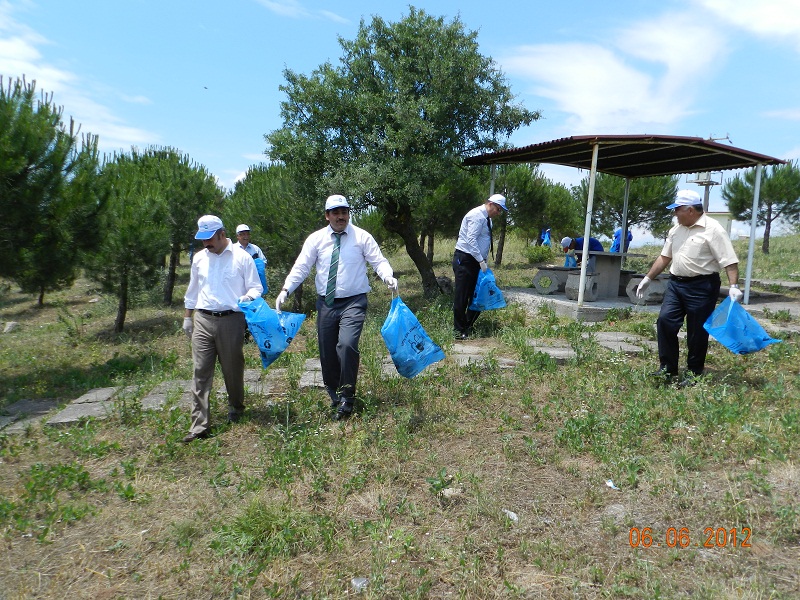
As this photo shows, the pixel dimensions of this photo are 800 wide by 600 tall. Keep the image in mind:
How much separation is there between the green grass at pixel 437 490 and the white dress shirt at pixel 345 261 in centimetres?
99

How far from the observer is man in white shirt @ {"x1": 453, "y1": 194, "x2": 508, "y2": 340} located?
22.0ft

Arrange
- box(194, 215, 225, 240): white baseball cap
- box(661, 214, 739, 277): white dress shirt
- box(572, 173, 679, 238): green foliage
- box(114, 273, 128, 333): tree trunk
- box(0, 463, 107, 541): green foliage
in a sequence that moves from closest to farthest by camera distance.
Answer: box(0, 463, 107, 541): green foliage → box(194, 215, 225, 240): white baseball cap → box(661, 214, 739, 277): white dress shirt → box(114, 273, 128, 333): tree trunk → box(572, 173, 679, 238): green foliage

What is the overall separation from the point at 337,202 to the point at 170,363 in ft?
12.4

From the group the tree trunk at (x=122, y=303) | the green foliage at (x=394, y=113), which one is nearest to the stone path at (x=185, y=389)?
the green foliage at (x=394, y=113)

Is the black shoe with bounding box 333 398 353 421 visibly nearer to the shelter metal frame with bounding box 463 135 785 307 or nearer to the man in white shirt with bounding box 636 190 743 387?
the man in white shirt with bounding box 636 190 743 387

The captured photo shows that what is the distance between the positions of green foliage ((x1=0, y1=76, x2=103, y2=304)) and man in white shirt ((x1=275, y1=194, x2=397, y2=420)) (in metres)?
4.79

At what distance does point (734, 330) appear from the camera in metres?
4.72

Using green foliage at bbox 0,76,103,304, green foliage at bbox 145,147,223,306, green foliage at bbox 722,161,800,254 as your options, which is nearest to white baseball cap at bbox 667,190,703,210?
green foliage at bbox 0,76,103,304

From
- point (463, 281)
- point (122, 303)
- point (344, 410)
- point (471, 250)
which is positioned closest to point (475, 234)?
point (471, 250)

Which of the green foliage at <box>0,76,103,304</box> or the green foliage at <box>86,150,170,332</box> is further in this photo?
the green foliage at <box>86,150,170,332</box>

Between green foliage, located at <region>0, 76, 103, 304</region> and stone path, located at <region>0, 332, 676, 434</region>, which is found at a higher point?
green foliage, located at <region>0, 76, 103, 304</region>

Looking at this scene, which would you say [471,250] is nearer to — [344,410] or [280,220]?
[344,410]

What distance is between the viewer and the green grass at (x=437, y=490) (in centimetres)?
282

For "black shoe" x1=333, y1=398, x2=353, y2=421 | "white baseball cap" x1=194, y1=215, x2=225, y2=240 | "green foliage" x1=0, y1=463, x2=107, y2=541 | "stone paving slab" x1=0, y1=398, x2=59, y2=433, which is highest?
"white baseball cap" x1=194, y1=215, x2=225, y2=240
